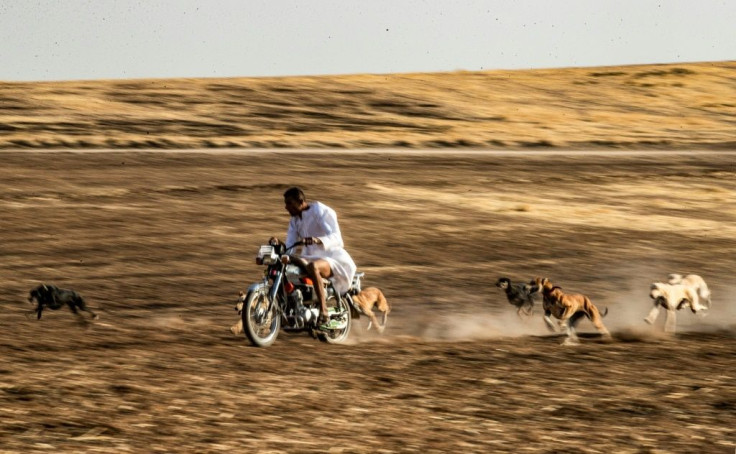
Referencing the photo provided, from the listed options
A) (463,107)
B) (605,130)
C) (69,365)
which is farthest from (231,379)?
(463,107)

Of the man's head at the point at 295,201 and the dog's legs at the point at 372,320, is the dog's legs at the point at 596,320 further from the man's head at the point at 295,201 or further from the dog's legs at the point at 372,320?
the man's head at the point at 295,201

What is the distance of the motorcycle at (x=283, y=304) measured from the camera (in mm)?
13844

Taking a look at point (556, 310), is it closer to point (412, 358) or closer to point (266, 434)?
point (412, 358)

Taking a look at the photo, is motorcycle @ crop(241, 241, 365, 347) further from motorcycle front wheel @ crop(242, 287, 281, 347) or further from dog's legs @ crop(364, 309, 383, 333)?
dog's legs @ crop(364, 309, 383, 333)

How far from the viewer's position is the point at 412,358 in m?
13.7

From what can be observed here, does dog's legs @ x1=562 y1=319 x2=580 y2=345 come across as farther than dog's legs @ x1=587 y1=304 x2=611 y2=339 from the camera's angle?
No

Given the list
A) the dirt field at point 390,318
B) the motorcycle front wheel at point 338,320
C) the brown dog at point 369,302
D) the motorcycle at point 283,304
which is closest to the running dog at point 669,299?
the dirt field at point 390,318

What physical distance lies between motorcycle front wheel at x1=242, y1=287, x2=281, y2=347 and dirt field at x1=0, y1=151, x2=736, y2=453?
0.24 m

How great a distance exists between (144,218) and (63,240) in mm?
3376

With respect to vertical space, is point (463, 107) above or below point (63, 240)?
above

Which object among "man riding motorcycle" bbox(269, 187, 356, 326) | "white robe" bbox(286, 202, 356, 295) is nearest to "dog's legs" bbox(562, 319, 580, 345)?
"white robe" bbox(286, 202, 356, 295)

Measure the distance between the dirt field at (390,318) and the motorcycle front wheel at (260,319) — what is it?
24 centimetres

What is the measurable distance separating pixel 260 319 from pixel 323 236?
3.81ft

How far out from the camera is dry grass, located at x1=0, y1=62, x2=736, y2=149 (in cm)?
4953
